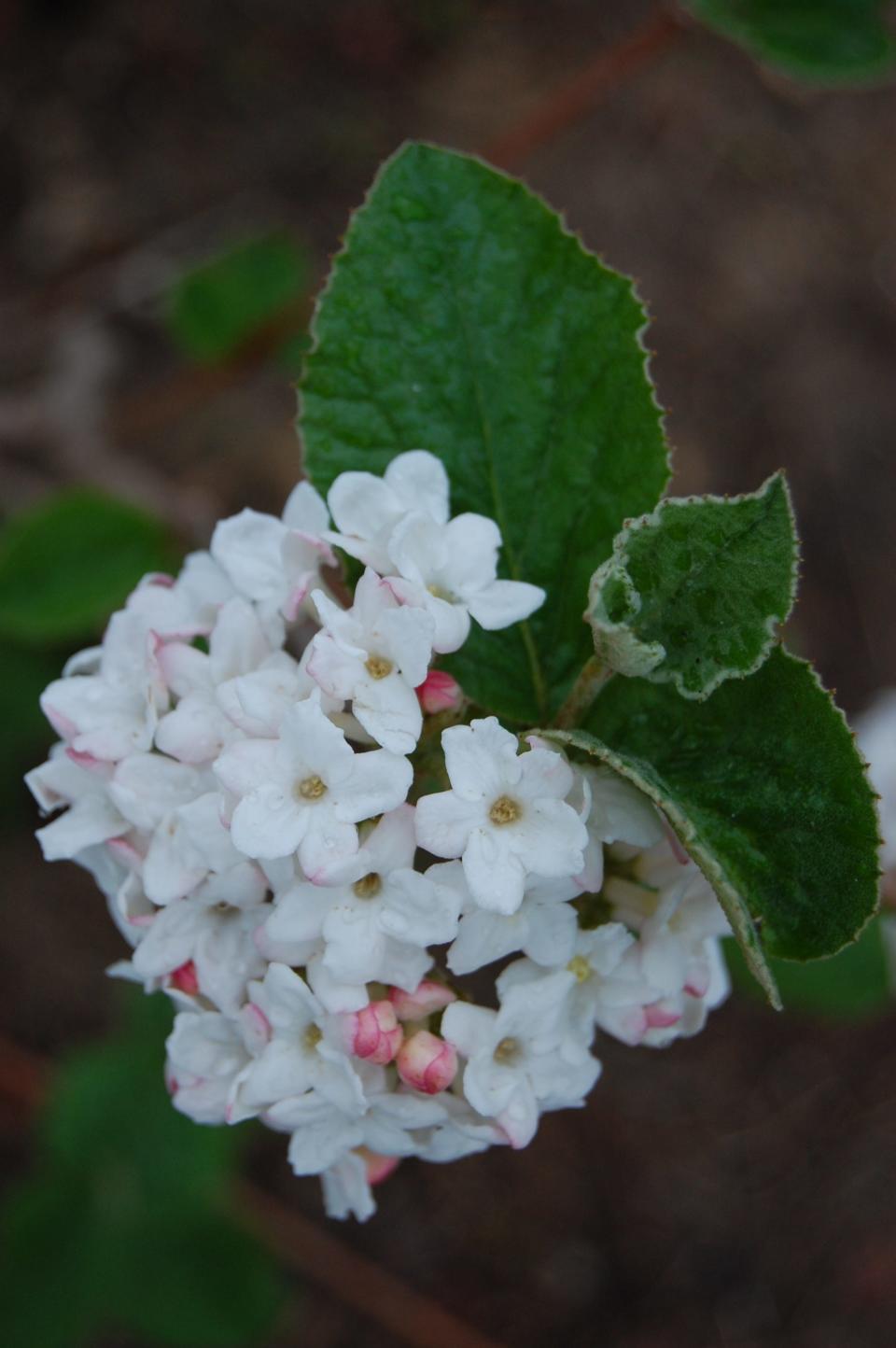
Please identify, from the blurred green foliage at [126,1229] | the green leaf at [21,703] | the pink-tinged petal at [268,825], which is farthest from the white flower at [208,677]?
the green leaf at [21,703]

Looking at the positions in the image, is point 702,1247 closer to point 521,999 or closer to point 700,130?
point 521,999

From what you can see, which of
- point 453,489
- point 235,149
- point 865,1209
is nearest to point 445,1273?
point 865,1209

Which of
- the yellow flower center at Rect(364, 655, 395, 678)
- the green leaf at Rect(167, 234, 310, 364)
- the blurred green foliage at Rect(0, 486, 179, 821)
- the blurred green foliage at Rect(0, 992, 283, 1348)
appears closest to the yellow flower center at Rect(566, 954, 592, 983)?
the yellow flower center at Rect(364, 655, 395, 678)

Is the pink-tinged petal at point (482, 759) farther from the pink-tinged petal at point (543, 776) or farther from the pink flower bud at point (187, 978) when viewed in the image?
the pink flower bud at point (187, 978)

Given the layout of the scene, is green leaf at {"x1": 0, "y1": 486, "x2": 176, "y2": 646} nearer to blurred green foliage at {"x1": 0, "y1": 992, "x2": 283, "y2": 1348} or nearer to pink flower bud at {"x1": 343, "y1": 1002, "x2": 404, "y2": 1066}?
blurred green foliage at {"x1": 0, "y1": 992, "x2": 283, "y2": 1348}

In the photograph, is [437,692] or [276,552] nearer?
[437,692]

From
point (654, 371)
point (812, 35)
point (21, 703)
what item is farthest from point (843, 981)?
point (654, 371)

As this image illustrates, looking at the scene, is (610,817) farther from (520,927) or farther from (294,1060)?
(294,1060)
